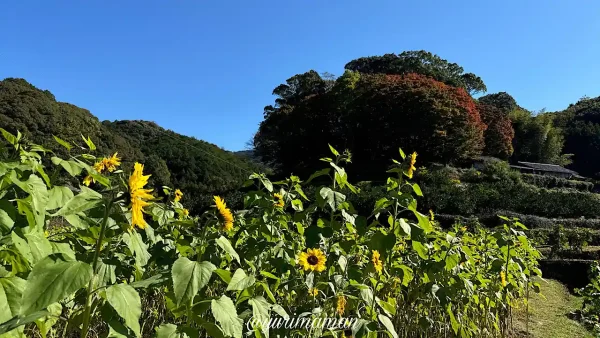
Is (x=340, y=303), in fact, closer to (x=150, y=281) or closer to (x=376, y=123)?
(x=150, y=281)

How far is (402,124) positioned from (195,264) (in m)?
22.7

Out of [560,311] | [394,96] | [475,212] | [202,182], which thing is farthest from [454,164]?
[560,311]

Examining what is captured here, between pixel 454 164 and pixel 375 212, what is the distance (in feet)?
72.9

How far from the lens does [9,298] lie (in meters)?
0.86

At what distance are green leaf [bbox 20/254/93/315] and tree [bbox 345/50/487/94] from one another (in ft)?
103

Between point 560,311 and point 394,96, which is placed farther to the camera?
point 394,96

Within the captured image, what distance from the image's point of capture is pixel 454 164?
2289 cm

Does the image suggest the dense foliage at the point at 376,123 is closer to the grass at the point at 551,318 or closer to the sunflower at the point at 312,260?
the grass at the point at 551,318

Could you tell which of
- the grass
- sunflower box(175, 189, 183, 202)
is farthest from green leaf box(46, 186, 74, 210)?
the grass

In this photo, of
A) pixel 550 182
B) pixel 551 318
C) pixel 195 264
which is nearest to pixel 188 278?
pixel 195 264

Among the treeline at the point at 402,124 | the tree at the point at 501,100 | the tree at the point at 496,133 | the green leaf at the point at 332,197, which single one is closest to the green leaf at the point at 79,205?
the green leaf at the point at 332,197

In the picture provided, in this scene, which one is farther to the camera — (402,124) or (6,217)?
(402,124)

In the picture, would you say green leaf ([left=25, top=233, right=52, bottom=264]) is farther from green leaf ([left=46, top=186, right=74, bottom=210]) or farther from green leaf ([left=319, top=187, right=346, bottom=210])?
green leaf ([left=319, top=187, right=346, bottom=210])

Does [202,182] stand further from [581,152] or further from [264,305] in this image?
[581,152]
